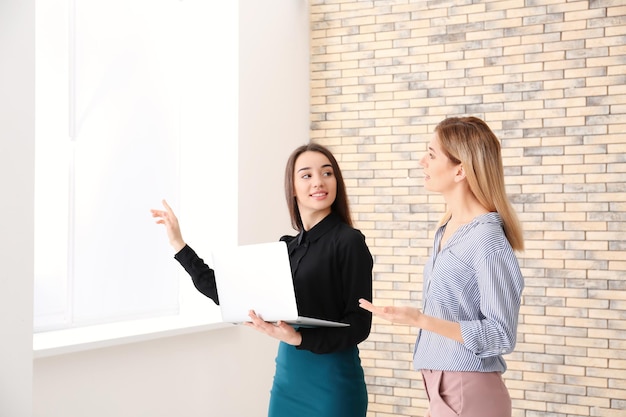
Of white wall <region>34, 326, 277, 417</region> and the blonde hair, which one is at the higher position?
the blonde hair

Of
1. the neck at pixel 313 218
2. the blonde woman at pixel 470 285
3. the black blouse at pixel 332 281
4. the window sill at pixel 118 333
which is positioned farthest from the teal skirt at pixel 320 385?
the window sill at pixel 118 333

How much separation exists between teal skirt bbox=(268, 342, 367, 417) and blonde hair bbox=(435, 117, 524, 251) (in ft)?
2.80

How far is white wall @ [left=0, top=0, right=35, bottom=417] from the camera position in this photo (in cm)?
282

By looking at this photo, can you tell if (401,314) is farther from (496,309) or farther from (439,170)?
(439,170)

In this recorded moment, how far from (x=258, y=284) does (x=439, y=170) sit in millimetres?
739

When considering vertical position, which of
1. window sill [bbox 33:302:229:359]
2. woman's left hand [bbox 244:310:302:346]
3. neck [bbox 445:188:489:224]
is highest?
neck [bbox 445:188:489:224]

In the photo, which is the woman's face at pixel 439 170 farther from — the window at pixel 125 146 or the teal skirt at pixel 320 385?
the window at pixel 125 146

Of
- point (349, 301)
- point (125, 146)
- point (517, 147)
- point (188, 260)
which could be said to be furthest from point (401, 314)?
point (517, 147)

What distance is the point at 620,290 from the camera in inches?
206

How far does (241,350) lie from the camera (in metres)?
5.57

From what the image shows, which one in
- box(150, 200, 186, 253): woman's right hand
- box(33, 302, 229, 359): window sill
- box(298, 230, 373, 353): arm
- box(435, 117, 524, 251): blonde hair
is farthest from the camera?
box(33, 302, 229, 359): window sill

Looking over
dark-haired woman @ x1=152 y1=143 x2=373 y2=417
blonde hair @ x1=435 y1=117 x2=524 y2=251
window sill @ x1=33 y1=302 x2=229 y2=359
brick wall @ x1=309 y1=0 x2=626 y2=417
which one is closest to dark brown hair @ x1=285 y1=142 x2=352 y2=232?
dark-haired woman @ x1=152 y1=143 x2=373 y2=417

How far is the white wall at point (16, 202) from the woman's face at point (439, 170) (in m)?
1.51

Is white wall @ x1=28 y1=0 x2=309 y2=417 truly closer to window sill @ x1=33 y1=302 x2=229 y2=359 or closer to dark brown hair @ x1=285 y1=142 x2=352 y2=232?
window sill @ x1=33 y1=302 x2=229 y2=359
